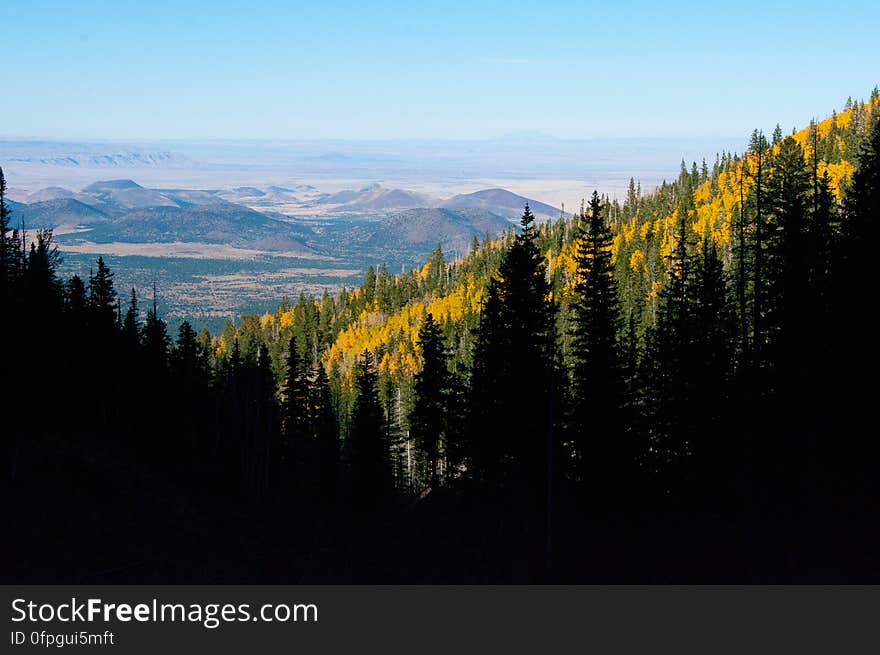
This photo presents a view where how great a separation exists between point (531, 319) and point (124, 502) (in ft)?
69.1

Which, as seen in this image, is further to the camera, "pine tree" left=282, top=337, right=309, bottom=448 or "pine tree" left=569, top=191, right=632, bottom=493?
"pine tree" left=282, top=337, right=309, bottom=448

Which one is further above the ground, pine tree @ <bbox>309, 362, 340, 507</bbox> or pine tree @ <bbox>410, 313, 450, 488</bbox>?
pine tree @ <bbox>410, 313, 450, 488</bbox>

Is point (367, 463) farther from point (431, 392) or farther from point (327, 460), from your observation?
point (431, 392)

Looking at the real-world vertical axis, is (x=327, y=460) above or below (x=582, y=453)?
below

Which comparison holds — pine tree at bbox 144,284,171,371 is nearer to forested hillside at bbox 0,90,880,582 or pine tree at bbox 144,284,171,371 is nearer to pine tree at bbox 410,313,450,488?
forested hillside at bbox 0,90,880,582

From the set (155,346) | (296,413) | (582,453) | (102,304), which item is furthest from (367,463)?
(102,304)

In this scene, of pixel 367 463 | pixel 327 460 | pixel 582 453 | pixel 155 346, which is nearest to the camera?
pixel 582 453

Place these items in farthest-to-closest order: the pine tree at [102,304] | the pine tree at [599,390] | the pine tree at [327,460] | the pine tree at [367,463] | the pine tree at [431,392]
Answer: the pine tree at [327,460] < the pine tree at [102,304] < the pine tree at [367,463] < the pine tree at [431,392] < the pine tree at [599,390]

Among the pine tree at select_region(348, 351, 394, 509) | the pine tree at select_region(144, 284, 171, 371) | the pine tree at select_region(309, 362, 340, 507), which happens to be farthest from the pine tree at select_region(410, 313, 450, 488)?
the pine tree at select_region(144, 284, 171, 371)

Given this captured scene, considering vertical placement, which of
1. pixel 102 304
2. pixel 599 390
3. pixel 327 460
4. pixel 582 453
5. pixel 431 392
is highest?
pixel 599 390

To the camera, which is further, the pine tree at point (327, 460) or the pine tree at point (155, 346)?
the pine tree at point (155, 346)

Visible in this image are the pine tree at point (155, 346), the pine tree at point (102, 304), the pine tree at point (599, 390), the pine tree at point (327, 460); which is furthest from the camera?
the pine tree at point (155, 346)

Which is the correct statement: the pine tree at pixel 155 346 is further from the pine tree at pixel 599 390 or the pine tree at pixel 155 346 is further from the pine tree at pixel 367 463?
the pine tree at pixel 599 390

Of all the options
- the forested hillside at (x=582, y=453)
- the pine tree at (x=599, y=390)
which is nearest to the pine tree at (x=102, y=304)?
the forested hillside at (x=582, y=453)
